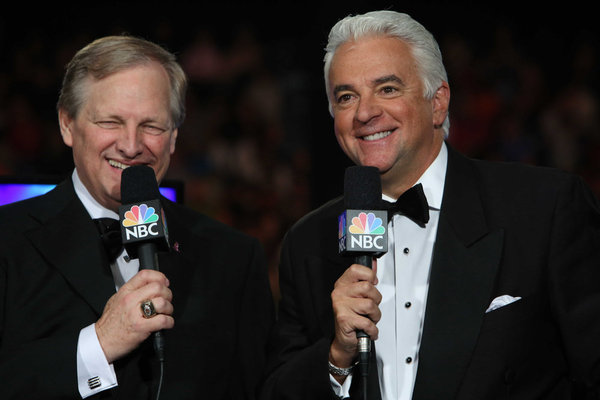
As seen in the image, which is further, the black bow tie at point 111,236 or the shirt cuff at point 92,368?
the black bow tie at point 111,236

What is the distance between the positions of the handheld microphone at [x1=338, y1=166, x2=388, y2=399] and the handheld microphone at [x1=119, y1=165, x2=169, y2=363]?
40 centimetres

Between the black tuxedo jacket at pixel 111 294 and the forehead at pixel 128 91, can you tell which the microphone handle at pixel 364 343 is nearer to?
the black tuxedo jacket at pixel 111 294

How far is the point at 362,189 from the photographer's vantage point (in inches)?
72.3

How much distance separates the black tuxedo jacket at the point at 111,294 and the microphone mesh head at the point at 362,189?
608mm

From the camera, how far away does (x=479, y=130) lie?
203 inches

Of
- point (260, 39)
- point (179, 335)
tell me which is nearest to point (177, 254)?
point (179, 335)

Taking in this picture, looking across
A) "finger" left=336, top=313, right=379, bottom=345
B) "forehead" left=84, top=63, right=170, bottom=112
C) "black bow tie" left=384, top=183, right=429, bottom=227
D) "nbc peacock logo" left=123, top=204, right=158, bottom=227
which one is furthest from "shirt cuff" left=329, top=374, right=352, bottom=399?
"forehead" left=84, top=63, right=170, bottom=112

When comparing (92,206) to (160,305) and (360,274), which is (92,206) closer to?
(160,305)

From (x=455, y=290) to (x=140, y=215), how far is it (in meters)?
0.75

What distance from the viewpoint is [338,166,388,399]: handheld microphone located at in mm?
1765

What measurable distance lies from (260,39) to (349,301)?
411cm

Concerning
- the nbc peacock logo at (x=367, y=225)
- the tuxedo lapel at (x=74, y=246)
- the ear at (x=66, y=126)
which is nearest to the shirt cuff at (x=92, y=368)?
the tuxedo lapel at (x=74, y=246)

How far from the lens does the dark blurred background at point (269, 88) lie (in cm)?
513

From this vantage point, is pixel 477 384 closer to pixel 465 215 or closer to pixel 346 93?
pixel 465 215
